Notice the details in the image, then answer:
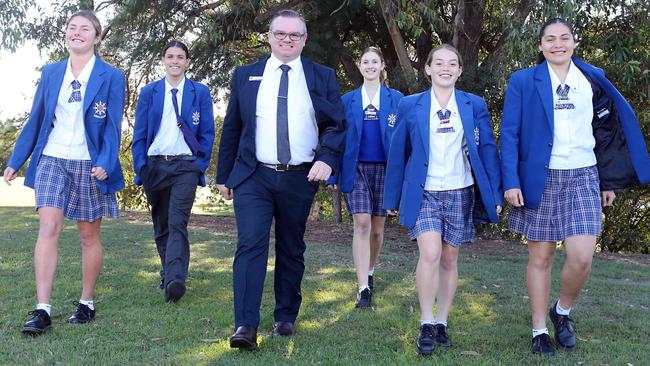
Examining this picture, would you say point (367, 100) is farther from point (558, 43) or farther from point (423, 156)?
point (558, 43)

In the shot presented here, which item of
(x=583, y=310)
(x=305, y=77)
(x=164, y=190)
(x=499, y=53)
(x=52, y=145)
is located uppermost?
(x=499, y=53)

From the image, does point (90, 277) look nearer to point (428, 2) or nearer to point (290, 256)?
point (290, 256)

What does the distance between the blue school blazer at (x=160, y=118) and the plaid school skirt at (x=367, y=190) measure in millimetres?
1368

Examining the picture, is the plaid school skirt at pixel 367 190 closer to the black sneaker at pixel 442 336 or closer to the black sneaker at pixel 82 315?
the black sneaker at pixel 442 336

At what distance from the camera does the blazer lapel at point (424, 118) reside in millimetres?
4750

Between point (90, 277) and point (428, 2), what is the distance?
23.8 ft

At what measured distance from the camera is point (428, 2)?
35.6ft

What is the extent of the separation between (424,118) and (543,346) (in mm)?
1694

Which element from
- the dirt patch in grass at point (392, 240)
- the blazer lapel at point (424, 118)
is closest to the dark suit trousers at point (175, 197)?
the blazer lapel at point (424, 118)

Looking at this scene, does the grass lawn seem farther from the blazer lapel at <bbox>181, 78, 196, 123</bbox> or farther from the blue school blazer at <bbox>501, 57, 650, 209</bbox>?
the blazer lapel at <bbox>181, 78, 196, 123</bbox>

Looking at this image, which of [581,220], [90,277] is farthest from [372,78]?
[90,277]

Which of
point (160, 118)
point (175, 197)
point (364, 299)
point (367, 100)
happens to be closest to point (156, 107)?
point (160, 118)

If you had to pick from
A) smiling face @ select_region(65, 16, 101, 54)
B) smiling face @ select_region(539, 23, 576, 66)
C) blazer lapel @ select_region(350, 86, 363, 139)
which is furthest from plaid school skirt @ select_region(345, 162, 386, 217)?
smiling face @ select_region(65, 16, 101, 54)

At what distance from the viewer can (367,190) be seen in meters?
6.28
